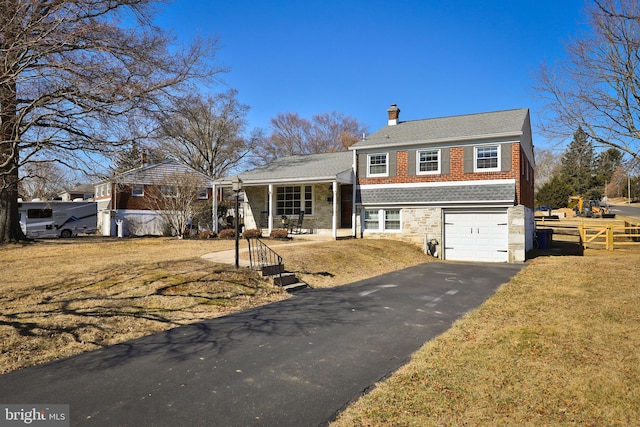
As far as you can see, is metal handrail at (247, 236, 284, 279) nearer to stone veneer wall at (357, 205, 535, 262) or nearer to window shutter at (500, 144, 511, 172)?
stone veneer wall at (357, 205, 535, 262)

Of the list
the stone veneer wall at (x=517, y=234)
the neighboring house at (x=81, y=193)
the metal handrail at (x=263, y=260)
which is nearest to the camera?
→ the metal handrail at (x=263, y=260)

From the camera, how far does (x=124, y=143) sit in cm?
988

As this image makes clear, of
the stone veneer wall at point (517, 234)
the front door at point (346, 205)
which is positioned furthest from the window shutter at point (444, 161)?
the front door at point (346, 205)

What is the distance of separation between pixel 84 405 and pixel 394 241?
15852mm

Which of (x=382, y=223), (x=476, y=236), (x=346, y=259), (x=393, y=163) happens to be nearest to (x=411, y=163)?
(x=393, y=163)

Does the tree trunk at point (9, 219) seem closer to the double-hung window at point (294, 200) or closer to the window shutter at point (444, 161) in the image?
the double-hung window at point (294, 200)

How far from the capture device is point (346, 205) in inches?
849

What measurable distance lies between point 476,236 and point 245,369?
49.0ft

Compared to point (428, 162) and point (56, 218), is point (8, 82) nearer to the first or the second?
point (428, 162)

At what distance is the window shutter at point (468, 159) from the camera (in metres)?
17.3

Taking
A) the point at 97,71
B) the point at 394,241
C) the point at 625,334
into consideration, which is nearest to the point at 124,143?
the point at 97,71

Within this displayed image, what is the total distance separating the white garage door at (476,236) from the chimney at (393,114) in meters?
7.06

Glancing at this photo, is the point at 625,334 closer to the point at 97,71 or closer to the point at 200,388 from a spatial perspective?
the point at 200,388

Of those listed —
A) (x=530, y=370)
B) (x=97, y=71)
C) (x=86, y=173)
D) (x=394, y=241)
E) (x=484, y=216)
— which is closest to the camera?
(x=530, y=370)
